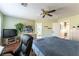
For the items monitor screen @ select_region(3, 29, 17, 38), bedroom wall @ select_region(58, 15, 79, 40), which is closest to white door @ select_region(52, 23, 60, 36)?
bedroom wall @ select_region(58, 15, 79, 40)

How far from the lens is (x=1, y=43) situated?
5.57ft

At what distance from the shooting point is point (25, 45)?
1.79 m

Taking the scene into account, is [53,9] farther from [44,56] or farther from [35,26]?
[44,56]

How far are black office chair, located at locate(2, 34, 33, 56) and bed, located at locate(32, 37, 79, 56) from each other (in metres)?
0.08

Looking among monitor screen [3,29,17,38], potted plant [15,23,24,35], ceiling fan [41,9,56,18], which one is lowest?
monitor screen [3,29,17,38]

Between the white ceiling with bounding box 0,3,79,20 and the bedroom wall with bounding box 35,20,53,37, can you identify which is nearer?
the white ceiling with bounding box 0,3,79,20

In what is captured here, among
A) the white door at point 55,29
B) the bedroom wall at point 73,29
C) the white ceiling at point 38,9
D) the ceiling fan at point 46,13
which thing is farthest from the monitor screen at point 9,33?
the bedroom wall at point 73,29

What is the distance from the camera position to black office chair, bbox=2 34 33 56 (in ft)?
5.67

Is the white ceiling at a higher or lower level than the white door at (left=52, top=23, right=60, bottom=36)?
higher

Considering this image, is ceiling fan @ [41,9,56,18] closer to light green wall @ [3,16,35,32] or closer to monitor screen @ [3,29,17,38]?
light green wall @ [3,16,35,32]

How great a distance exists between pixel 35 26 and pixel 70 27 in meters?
0.56

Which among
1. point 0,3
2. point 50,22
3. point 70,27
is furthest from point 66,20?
point 0,3

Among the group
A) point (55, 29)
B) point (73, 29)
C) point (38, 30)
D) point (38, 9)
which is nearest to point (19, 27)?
point (38, 30)

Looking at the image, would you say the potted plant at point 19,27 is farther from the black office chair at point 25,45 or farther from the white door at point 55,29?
the white door at point 55,29
